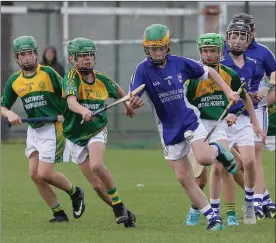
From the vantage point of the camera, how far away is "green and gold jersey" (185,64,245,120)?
392 inches

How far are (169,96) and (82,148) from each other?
4.02 feet

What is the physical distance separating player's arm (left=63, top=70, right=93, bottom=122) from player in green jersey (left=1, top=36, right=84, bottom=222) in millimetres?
528

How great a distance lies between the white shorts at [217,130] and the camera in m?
9.77

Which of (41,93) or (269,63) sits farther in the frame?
(269,63)

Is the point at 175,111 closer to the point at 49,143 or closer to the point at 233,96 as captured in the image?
the point at 233,96

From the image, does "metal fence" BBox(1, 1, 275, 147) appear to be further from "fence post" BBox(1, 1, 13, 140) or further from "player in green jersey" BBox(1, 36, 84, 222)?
"player in green jersey" BBox(1, 36, 84, 222)

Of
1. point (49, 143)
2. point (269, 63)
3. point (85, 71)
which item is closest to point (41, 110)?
point (49, 143)

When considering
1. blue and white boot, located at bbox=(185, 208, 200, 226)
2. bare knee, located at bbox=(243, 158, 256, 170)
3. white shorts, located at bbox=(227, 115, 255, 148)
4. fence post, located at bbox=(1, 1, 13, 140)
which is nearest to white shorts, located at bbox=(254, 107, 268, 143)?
white shorts, located at bbox=(227, 115, 255, 148)

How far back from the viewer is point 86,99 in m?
9.98

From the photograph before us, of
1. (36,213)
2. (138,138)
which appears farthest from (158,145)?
(36,213)

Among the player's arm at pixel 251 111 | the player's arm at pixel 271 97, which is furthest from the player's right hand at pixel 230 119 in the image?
the player's arm at pixel 271 97

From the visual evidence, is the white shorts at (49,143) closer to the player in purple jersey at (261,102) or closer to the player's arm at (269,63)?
the player in purple jersey at (261,102)

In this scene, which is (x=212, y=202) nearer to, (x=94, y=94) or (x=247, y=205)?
(x=247, y=205)

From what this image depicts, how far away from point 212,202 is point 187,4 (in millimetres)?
14159
